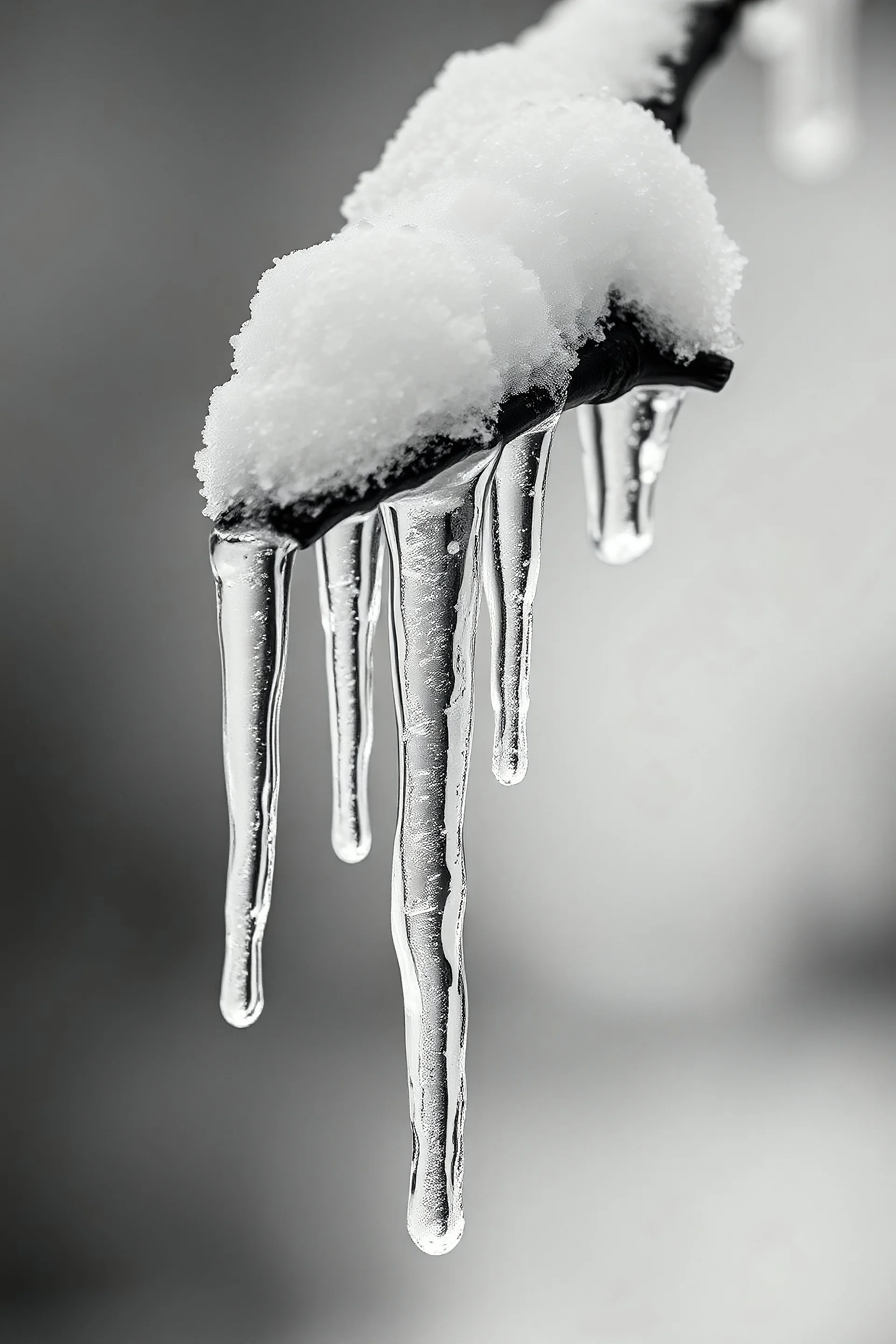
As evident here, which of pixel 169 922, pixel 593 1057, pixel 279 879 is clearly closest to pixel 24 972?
pixel 169 922

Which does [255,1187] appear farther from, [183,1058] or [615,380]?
[615,380]

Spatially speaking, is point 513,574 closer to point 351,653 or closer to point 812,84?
point 351,653

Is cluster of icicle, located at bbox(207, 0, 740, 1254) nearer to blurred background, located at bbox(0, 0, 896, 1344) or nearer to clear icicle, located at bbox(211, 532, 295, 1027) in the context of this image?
clear icicle, located at bbox(211, 532, 295, 1027)

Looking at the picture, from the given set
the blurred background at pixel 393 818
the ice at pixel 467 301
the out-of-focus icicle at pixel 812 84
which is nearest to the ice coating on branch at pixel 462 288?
the ice at pixel 467 301

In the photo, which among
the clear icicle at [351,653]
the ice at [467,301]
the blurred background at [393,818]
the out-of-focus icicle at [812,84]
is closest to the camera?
the ice at [467,301]

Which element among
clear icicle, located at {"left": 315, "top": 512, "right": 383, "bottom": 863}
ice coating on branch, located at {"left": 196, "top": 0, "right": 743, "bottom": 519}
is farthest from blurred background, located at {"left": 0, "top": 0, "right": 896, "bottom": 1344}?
ice coating on branch, located at {"left": 196, "top": 0, "right": 743, "bottom": 519}

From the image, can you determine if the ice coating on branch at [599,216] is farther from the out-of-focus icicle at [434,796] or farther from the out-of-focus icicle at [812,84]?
the out-of-focus icicle at [812,84]

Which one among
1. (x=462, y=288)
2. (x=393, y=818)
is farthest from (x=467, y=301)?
(x=393, y=818)
